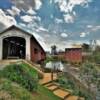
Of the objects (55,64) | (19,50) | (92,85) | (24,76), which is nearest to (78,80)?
(92,85)

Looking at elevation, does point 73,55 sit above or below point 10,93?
above

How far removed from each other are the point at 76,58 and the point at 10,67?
1104 inches

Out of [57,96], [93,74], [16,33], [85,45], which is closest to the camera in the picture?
[57,96]

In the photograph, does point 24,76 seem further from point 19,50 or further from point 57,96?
point 19,50

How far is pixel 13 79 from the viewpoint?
9477 millimetres

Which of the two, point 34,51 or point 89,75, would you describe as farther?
point 34,51

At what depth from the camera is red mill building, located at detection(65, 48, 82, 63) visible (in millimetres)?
37156

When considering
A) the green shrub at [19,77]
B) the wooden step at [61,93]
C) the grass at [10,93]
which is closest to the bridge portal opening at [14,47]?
the wooden step at [61,93]

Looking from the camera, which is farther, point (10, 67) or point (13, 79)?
point (10, 67)

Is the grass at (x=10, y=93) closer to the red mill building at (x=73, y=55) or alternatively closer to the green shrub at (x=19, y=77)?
the green shrub at (x=19, y=77)

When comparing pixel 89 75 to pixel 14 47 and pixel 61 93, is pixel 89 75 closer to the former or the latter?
pixel 61 93

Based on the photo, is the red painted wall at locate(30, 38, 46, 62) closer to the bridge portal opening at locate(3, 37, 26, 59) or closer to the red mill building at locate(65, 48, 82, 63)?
the bridge portal opening at locate(3, 37, 26, 59)

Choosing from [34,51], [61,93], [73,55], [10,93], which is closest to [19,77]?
[10,93]

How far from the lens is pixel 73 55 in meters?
37.4
